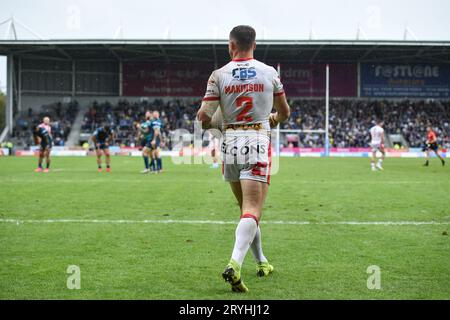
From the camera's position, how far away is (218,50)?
54.6 meters

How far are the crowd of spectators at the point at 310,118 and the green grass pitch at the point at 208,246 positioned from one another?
40.5 m

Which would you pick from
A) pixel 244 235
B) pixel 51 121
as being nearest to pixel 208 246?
pixel 244 235

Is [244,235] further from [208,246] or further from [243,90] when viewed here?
[208,246]

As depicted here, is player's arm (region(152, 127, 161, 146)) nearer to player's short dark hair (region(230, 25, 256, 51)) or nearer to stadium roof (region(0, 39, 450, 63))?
player's short dark hair (region(230, 25, 256, 51))

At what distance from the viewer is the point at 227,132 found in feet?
16.6

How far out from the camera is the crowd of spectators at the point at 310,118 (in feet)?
174

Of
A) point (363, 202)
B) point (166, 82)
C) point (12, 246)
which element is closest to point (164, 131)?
point (166, 82)

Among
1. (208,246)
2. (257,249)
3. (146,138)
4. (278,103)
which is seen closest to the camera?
(278,103)

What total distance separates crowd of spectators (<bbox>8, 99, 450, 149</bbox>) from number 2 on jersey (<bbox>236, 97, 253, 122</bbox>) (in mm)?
46615

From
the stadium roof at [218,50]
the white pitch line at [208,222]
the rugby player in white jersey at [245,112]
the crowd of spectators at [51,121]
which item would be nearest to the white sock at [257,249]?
the rugby player in white jersey at [245,112]

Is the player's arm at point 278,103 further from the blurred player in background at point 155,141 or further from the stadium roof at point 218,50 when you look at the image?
the stadium roof at point 218,50
